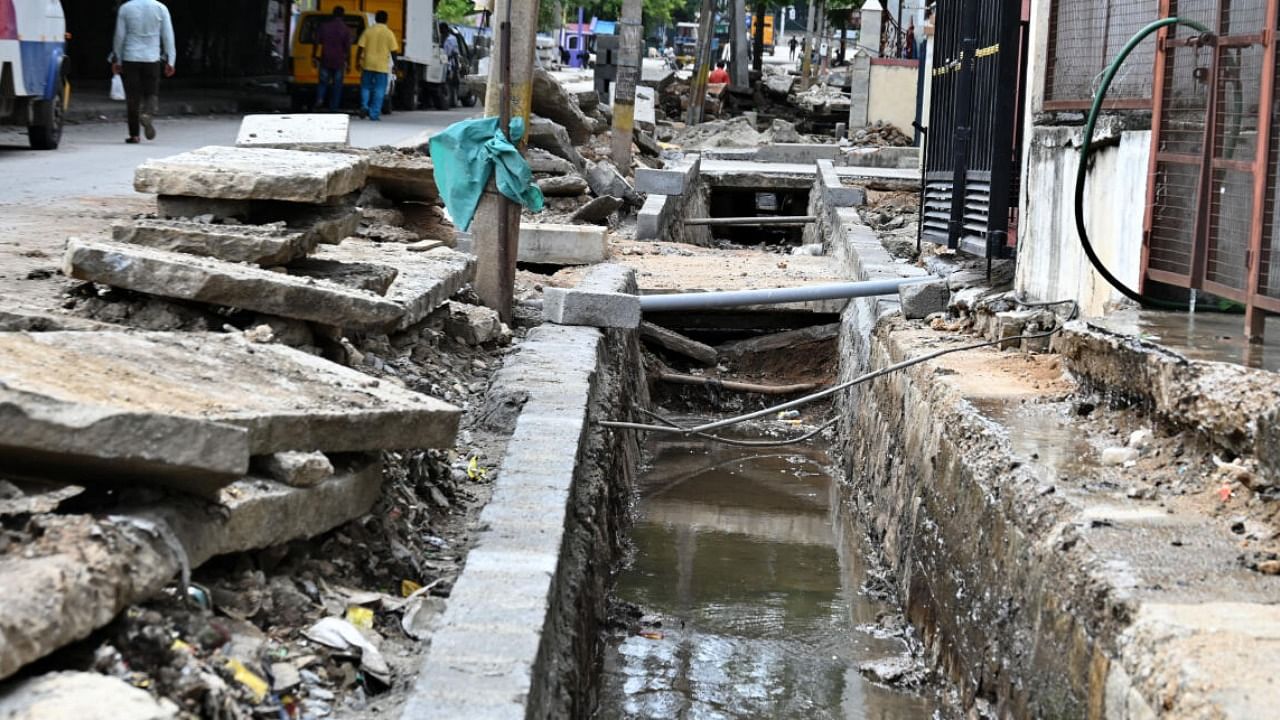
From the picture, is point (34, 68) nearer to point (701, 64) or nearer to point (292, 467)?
point (292, 467)

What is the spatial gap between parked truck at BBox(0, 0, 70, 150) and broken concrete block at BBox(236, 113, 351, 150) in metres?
3.97

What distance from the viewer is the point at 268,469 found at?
4145 millimetres

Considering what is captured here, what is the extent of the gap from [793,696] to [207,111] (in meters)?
22.1

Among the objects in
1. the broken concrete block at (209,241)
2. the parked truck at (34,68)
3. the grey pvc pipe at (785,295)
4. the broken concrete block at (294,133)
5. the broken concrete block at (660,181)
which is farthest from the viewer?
the broken concrete block at (660,181)

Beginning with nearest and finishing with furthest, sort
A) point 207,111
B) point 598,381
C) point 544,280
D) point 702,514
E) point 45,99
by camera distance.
Result: point 598,381, point 702,514, point 544,280, point 45,99, point 207,111

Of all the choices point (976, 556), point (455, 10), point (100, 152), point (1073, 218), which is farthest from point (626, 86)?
point (455, 10)

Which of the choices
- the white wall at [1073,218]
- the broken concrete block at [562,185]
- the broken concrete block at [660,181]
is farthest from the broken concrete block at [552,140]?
the white wall at [1073,218]

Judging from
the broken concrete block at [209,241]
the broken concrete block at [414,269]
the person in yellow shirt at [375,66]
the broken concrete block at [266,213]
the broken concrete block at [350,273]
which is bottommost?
the broken concrete block at [414,269]

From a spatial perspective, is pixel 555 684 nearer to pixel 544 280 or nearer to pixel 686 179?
pixel 544 280

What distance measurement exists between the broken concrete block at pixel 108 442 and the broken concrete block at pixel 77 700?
1.75 feet

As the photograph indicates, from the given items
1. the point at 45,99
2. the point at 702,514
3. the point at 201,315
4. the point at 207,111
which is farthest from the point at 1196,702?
the point at 207,111

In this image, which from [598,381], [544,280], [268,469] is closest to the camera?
[268,469]

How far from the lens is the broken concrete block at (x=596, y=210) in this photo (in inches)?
576

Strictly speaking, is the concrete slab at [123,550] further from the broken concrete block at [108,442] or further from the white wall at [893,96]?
the white wall at [893,96]
